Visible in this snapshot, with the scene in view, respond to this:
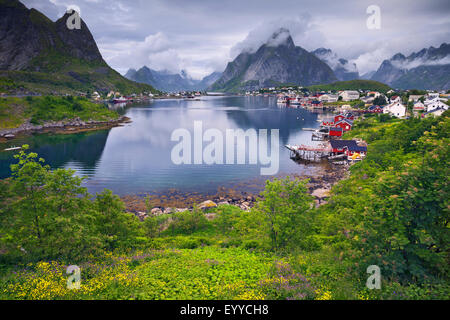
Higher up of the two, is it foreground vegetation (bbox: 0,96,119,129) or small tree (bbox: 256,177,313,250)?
foreground vegetation (bbox: 0,96,119,129)

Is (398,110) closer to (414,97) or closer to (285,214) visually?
(414,97)

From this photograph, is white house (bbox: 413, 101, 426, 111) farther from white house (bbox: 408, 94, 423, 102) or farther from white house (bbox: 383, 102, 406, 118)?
white house (bbox: 408, 94, 423, 102)

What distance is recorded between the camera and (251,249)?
63.2ft

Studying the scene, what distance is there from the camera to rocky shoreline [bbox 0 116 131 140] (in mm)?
85688

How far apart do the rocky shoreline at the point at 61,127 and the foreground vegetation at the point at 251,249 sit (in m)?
87.2

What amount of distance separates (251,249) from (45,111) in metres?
122

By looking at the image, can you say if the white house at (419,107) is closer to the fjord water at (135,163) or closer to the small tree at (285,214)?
the fjord water at (135,163)

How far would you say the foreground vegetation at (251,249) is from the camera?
1056cm

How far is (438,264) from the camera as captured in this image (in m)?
10.1

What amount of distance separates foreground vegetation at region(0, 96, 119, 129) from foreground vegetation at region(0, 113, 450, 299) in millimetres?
98806

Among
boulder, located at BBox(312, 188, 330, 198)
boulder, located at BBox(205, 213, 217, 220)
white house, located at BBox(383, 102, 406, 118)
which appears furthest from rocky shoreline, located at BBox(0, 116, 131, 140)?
white house, located at BBox(383, 102, 406, 118)

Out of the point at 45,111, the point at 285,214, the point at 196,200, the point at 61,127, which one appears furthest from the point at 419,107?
the point at 45,111

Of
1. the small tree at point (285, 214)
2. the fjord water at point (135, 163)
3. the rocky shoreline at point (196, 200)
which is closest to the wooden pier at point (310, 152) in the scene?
the fjord water at point (135, 163)
